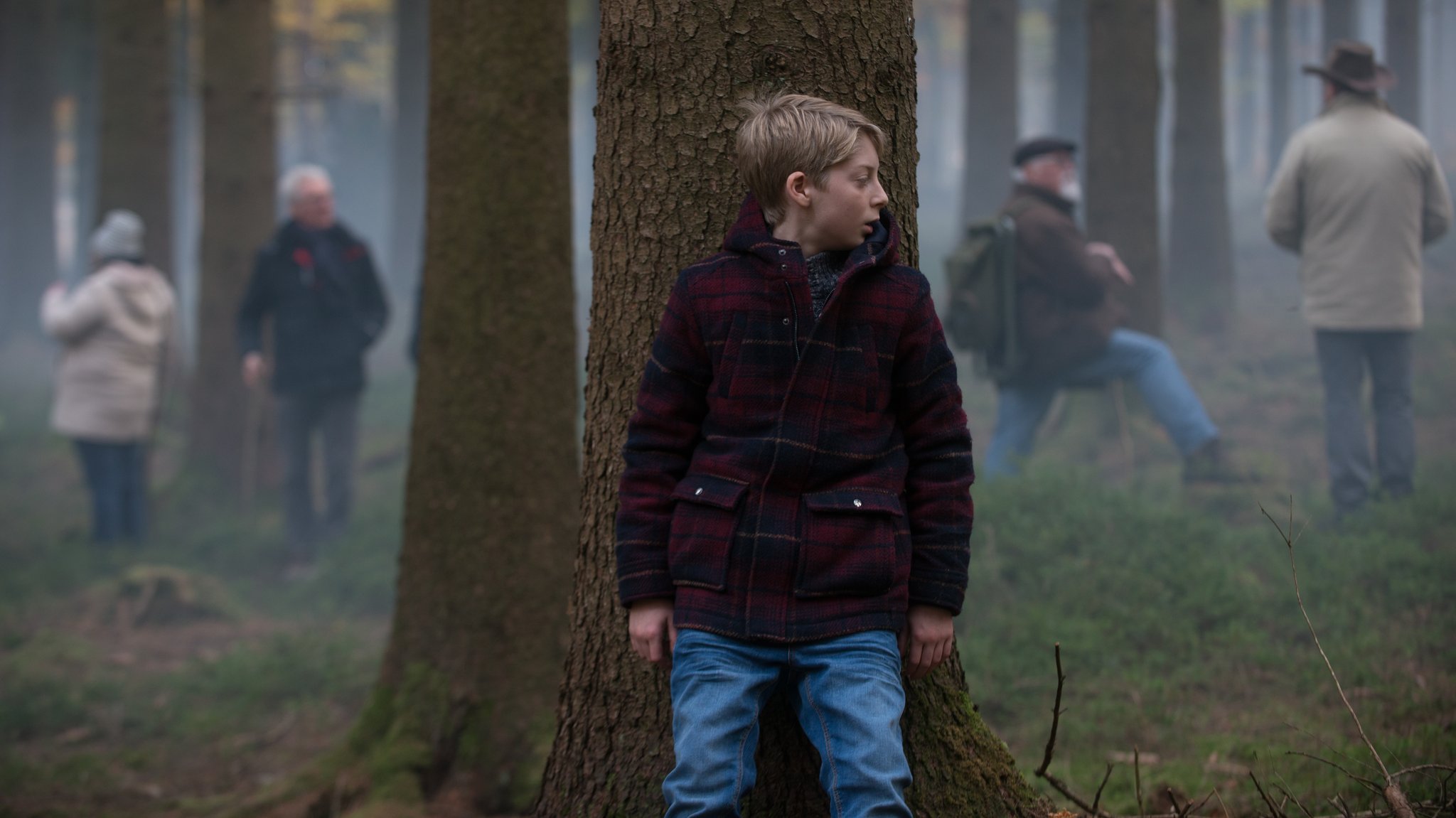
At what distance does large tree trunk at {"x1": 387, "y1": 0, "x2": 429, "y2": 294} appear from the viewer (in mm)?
20266

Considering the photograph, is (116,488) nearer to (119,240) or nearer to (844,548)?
(119,240)

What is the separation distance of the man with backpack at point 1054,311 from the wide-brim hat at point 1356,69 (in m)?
1.45

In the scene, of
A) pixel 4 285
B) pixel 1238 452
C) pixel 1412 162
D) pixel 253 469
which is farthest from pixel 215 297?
pixel 4 285

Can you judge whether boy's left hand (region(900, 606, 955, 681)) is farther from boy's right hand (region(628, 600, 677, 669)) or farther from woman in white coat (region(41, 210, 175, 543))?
woman in white coat (region(41, 210, 175, 543))

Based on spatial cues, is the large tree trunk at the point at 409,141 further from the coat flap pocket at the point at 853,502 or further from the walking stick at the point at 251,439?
the coat flap pocket at the point at 853,502

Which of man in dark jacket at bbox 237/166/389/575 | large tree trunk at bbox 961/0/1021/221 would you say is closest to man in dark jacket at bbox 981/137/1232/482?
man in dark jacket at bbox 237/166/389/575

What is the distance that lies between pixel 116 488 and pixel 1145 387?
7462 mm

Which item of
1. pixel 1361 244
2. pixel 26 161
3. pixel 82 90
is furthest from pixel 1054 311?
pixel 82 90

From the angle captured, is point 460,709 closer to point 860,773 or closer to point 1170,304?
point 860,773

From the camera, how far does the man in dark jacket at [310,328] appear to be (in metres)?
8.48

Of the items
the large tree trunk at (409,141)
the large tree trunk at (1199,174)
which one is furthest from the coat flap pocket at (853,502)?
the large tree trunk at (409,141)

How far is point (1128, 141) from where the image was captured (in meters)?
8.78

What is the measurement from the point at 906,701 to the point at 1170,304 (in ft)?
31.0

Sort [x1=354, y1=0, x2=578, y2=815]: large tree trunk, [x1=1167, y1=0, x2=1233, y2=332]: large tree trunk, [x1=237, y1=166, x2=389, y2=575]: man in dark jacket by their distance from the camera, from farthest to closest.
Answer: [x1=1167, y1=0, x2=1233, y2=332]: large tree trunk
[x1=237, y1=166, x2=389, y2=575]: man in dark jacket
[x1=354, y1=0, x2=578, y2=815]: large tree trunk
